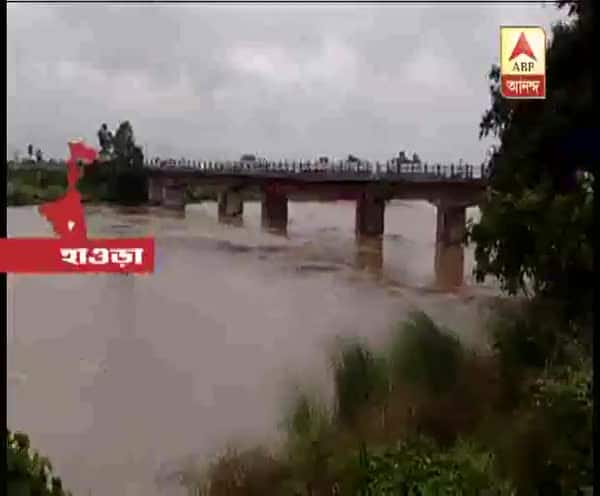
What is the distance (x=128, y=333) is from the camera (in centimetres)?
191

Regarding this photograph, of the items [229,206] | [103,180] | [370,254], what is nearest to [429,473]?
[370,254]

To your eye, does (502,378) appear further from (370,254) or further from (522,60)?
(522,60)

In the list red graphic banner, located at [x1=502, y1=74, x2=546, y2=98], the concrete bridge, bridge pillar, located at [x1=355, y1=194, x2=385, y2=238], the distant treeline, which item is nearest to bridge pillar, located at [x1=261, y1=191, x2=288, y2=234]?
the concrete bridge

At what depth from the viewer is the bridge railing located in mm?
1969

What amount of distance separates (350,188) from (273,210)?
8.6 inches

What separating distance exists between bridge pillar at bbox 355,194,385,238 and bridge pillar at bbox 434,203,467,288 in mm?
153

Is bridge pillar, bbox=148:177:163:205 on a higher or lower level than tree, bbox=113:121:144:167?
lower

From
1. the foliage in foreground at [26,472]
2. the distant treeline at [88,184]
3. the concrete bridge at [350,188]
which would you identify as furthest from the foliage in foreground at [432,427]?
the distant treeline at [88,184]

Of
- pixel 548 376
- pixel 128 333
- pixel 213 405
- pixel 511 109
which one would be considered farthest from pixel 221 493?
pixel 511 109

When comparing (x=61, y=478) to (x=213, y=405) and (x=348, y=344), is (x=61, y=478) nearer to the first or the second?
(x=213, y=405)

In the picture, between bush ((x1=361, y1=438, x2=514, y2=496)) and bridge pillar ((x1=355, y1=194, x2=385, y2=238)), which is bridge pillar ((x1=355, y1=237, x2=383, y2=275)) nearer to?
bridge pillar ((x1=355, y1=194, x2=385, y2=238))

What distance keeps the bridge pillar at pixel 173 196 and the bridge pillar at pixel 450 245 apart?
2.23ft

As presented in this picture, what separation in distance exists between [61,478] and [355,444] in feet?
2.41

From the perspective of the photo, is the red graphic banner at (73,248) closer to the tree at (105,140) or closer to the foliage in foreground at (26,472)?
the tree at (105,140)
